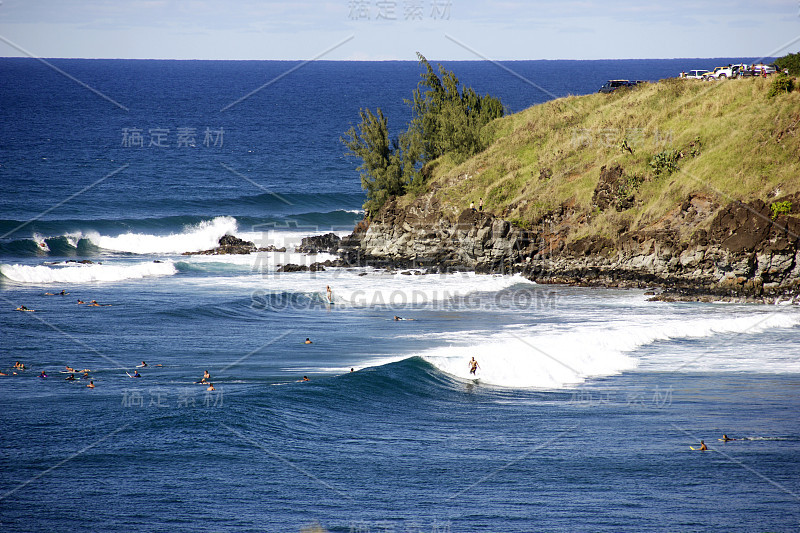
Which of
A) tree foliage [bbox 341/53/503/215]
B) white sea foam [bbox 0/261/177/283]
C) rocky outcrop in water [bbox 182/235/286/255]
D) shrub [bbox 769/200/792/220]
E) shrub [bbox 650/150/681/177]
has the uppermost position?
tree foliage [bbox 341/53/503/215]

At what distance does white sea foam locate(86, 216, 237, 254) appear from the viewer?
6556 cm

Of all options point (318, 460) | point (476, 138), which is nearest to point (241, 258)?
point (476, 138)

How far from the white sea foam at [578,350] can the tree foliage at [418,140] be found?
80.0 feet

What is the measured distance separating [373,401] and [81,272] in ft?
108

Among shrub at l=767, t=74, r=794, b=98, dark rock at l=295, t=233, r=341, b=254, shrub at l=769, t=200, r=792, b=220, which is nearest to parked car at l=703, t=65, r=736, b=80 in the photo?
shrub at l=767, t=74, r=794, b=98

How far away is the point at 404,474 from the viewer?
2306 centimetres

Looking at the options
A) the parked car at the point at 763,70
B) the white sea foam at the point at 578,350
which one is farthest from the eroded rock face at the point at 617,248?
the parked car at the point at 763,70

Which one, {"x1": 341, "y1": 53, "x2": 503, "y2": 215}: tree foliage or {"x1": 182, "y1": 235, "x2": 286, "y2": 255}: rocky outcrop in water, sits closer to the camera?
{"x1": 341, "y1": 53, "x2": 503, "y2": 215}: tree foliage

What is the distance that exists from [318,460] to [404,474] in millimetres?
3035

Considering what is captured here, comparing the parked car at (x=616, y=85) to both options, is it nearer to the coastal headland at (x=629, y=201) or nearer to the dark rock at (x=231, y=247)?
the coastal headland at (x=629, y=201)

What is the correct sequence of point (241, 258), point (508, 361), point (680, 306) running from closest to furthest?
point (508, 361) < point (680, 306) < point (241, 258)

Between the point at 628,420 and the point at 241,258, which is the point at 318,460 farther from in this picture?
the point at 241,258

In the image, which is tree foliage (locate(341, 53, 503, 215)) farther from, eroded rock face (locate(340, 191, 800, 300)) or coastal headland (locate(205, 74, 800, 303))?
eroded rock face (locate(340, 191, 800, 300))

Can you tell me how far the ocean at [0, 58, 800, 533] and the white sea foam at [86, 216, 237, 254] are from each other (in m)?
1.57
